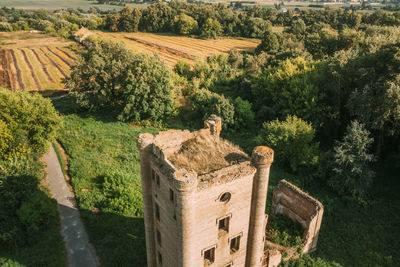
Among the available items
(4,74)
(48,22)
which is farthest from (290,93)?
(48,22)

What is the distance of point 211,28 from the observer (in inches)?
3846

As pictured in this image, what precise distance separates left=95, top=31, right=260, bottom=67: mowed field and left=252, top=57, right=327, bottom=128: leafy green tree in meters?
33.6

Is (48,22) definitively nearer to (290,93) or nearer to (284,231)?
(290,93)

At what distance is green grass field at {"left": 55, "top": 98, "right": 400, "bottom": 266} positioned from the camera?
24453 mm

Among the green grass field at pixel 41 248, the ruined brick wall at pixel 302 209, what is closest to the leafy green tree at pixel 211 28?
the ruined brick wall at pixel 302 209

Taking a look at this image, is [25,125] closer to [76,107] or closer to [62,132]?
[62,132]

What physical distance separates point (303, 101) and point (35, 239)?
3687cm

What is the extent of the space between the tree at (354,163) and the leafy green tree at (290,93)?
1007 cm

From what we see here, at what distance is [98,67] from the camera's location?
44.9 metres

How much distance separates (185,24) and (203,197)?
95359 millimetres

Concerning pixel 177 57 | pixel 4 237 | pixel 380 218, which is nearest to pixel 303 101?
pixel 380 218

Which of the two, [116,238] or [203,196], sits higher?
[203,196]

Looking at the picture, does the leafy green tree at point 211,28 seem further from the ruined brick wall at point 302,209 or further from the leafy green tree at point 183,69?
the ruined brick wall at point 302,209

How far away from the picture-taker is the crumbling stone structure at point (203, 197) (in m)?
14.0
